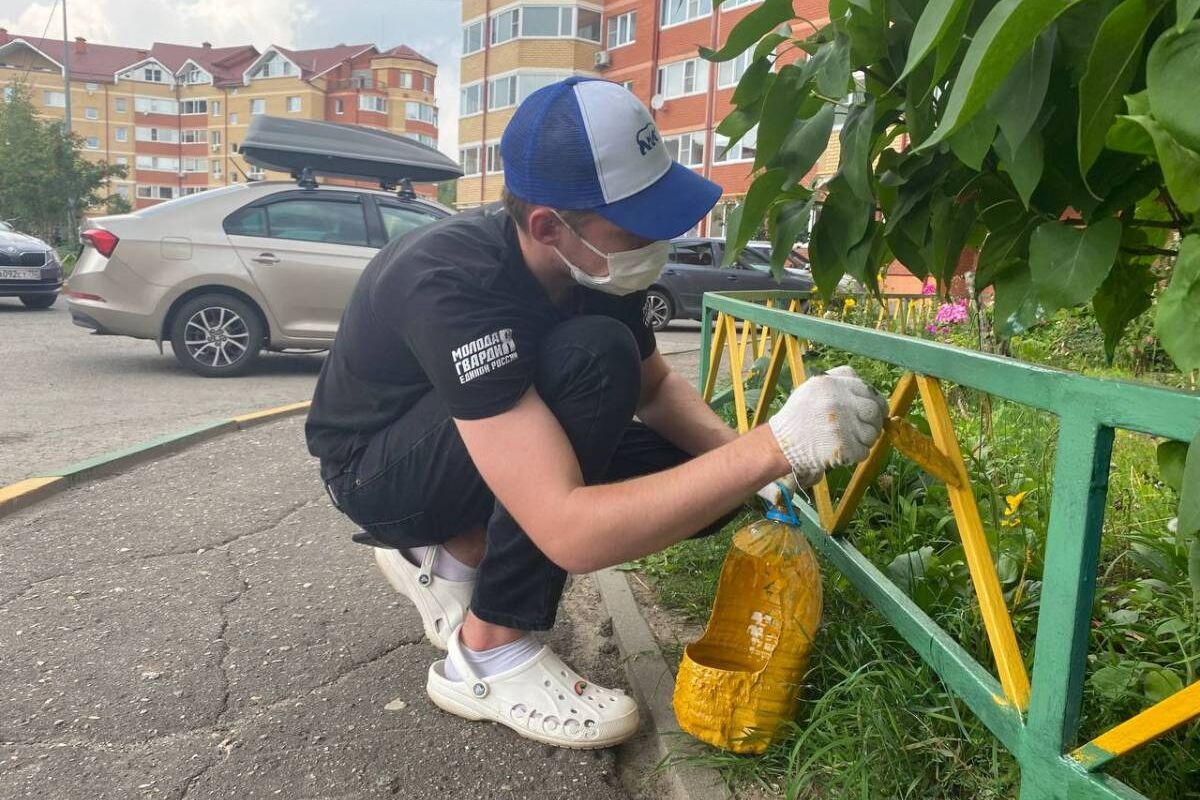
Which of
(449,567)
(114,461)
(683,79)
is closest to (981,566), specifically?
(449,567)

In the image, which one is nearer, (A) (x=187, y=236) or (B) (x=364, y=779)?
(B) (x=364, y=779)

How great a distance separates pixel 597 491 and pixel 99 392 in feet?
18.8

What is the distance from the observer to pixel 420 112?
67250 millimetres

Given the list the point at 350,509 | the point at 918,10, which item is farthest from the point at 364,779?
the point at 918,10

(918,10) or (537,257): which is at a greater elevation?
(918,10)

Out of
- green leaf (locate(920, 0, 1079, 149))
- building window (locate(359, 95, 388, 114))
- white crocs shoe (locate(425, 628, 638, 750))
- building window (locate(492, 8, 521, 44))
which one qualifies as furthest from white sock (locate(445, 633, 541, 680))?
building window (locate(359, 95, 388, 114))

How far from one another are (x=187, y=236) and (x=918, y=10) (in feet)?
22.0

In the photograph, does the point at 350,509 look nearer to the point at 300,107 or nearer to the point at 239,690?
the point at 239,690

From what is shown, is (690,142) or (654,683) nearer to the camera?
(654,683)

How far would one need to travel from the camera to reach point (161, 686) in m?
2.28

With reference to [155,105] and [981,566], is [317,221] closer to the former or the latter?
[981,566]

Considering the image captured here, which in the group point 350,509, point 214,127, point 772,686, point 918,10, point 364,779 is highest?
point 214,127

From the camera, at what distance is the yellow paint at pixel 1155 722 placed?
102 centimetres

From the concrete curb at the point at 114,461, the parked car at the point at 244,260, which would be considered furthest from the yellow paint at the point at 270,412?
the parked car at the point at 244,260
